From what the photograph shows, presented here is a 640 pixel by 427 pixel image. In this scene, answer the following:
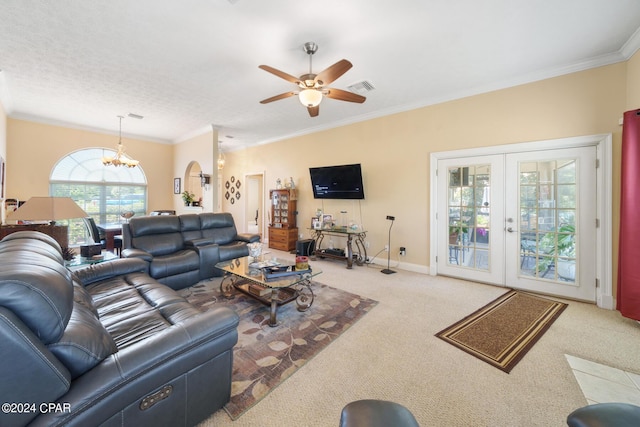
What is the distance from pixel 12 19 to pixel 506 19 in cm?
471

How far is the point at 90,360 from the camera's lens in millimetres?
1045

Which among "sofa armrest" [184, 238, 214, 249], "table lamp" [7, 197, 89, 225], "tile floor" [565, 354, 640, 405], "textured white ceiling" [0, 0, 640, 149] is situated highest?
"textured white ceiling" [0, 0, 640, 149]

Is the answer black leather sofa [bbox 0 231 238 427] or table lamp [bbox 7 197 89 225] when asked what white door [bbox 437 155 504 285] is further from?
table lamp [bbox 7 197 89 225]

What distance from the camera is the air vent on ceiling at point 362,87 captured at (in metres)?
3.61

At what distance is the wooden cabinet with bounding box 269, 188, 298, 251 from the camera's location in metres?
6.15

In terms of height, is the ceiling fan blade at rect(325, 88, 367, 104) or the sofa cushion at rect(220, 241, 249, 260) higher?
the ceiling fan blade at rect(325, 88, 367, 104)

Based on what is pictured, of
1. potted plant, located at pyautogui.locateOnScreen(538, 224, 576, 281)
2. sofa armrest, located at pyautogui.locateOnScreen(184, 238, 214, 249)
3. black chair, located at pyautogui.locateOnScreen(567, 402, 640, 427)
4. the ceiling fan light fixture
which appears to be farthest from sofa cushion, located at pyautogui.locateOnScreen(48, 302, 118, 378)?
potted plant, located at pyautogui.locateOnScreen(538, 224, 576, 281)

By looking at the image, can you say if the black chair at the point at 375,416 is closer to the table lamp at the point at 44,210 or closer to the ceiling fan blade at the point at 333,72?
the ceiling fan blade at the point at 333,72

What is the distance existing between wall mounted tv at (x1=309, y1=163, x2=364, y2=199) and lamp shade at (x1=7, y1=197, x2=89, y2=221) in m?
3.90

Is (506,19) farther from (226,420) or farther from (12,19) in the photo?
(12,19)

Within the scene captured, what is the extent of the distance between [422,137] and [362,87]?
137cm

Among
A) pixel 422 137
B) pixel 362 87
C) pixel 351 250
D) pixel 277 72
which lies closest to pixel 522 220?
pixel 422 137

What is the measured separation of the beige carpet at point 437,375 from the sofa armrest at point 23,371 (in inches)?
34.7

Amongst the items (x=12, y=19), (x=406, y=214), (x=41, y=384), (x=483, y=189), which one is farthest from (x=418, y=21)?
(x=12, y=19)
